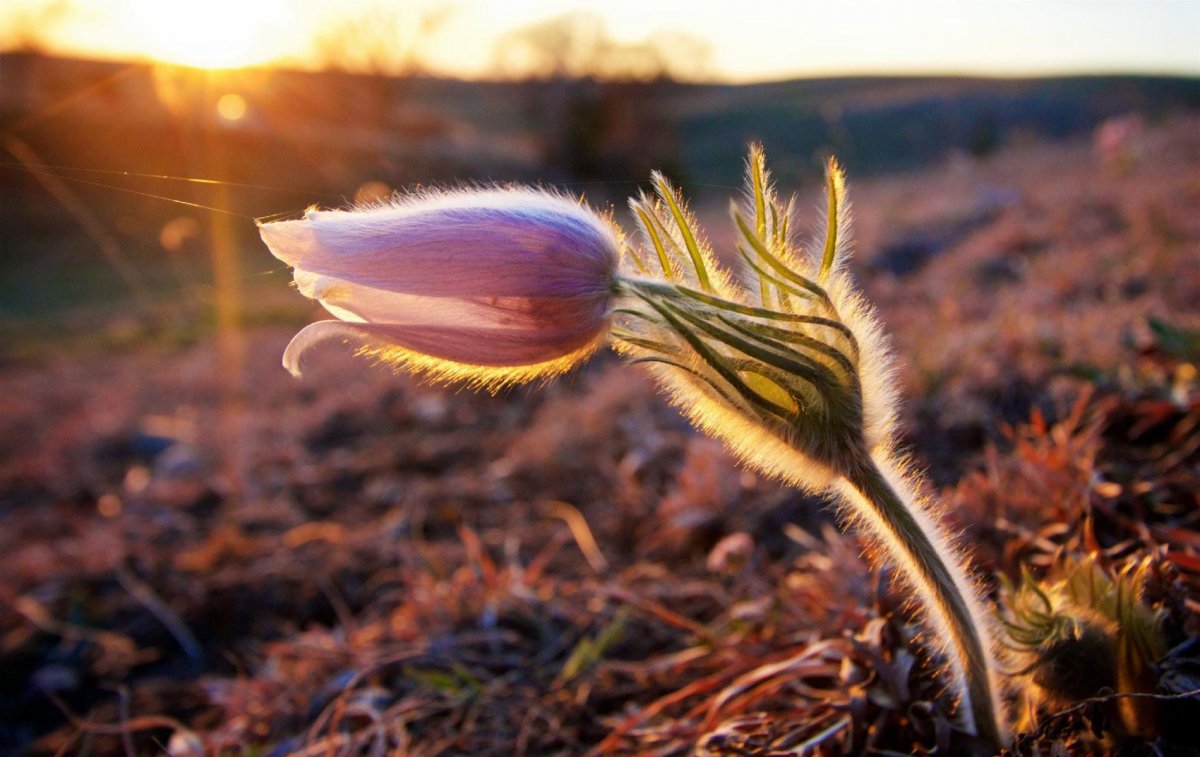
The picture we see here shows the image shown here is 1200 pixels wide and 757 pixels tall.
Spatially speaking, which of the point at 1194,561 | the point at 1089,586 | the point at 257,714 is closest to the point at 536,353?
the point at 1089,586

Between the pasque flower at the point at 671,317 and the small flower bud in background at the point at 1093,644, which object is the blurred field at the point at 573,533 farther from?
the pasque flower at the point at 671,317

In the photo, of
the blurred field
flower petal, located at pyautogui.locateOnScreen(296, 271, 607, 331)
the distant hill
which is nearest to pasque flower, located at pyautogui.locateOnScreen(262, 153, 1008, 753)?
flower petal, located at pyautogui.locateOnScreen(296, 271, 607, 331)

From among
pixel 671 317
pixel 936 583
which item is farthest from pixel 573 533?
pixel 671 317

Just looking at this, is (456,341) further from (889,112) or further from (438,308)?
(889,112)

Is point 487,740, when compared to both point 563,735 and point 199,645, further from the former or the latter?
point 199,645

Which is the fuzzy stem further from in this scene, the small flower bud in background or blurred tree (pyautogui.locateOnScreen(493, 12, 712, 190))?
blurred tree (pyautogui.locateOnScreen(493, 12, 712, 190))

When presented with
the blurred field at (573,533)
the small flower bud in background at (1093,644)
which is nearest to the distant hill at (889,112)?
the blurred field at (573,533)

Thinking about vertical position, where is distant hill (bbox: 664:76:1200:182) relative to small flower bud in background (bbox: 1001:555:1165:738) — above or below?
above
